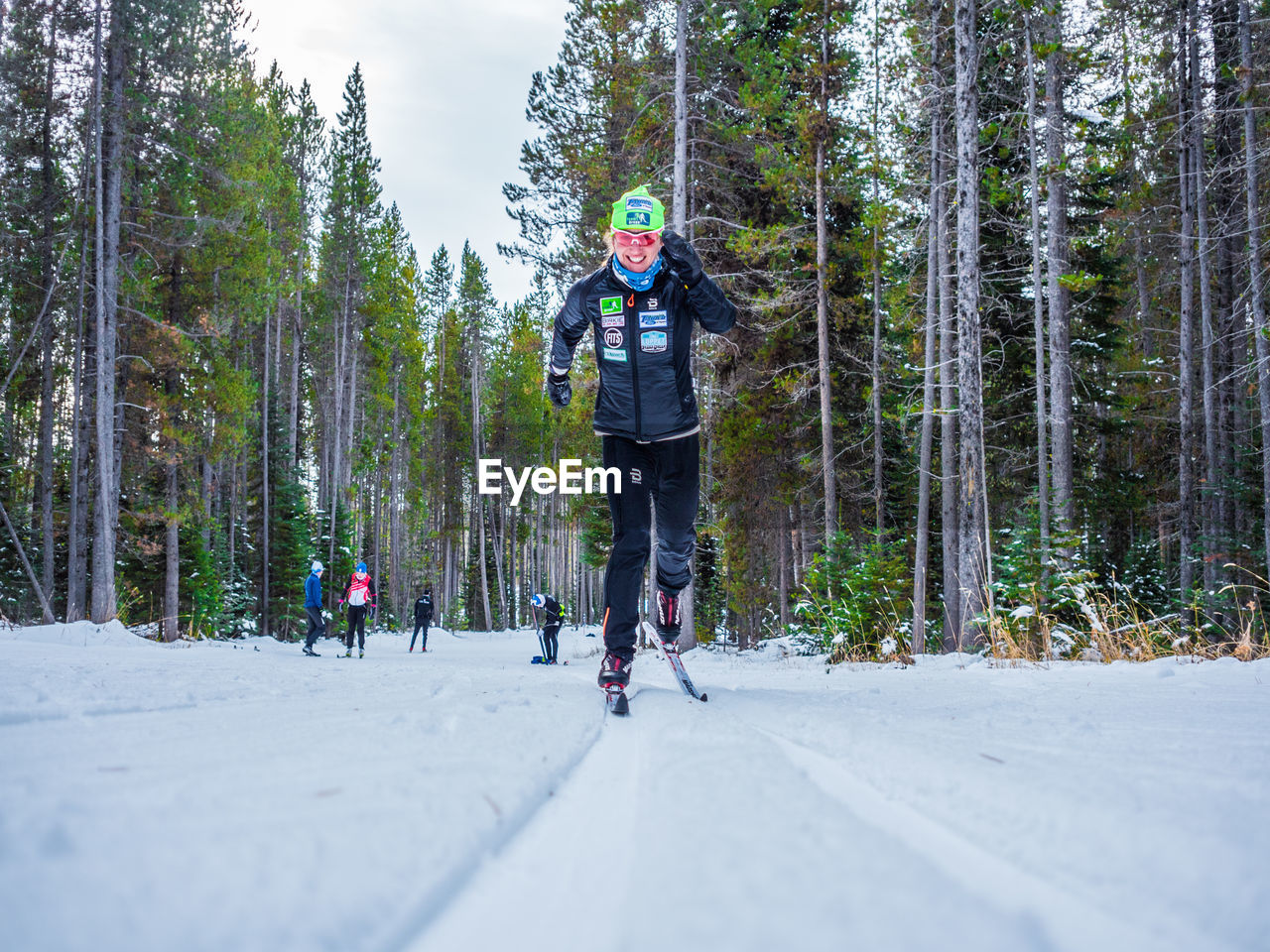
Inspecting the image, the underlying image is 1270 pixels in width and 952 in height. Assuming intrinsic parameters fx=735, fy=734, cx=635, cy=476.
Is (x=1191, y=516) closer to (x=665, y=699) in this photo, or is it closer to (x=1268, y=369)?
(x=1268, y=369)

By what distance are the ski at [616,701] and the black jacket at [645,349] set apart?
1136 mm

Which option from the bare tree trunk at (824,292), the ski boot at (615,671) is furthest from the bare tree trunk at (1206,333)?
the ski boot at (615,671)

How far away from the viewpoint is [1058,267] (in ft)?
47.3

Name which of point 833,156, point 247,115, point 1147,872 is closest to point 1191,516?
point 833,156

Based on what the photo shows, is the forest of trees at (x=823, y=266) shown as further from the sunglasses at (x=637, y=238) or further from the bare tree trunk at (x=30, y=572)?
the sunglasses at (x=637, y=238)

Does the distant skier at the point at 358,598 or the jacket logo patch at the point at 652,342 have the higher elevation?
the jacket logo patch at the point at 652,342

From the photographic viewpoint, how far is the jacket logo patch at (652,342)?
3.32 meters

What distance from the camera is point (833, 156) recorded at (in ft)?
58.2

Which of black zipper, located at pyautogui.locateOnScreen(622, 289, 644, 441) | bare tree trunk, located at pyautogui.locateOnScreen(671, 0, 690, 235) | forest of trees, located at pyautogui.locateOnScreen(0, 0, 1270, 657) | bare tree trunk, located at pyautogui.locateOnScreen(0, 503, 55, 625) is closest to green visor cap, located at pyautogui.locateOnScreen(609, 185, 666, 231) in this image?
black zipper, located at pyautogui.locateOnScreen(622, 289, 644, 441)

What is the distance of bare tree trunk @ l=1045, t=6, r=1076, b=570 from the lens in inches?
557

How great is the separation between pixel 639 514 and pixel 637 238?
123 cm

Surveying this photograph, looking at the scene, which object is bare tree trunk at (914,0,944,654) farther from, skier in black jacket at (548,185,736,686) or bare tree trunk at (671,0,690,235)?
skier in black jacket at (548,185,736,686)

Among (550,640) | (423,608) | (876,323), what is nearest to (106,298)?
(550,640)

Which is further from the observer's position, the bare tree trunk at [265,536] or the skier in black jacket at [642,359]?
the bare tree trunk at [265,536]
